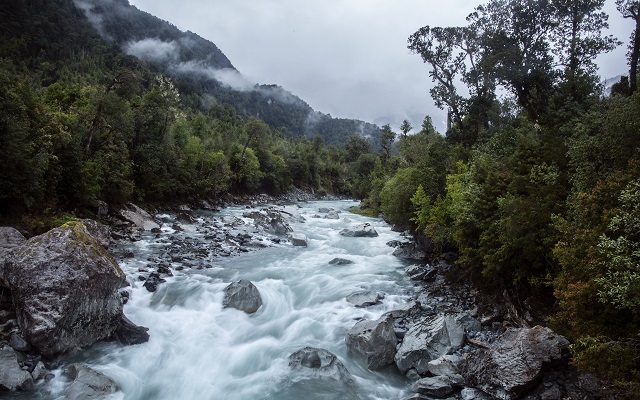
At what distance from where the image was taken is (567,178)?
518 inches

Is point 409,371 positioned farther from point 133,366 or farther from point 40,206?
point 40,206

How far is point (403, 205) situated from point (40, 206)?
2376cm

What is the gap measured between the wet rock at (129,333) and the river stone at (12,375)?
2.67m

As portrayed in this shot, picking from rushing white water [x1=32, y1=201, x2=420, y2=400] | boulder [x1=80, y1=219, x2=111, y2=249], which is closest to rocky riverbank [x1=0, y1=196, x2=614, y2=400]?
rushing white water [x1=32, y1=201, x2=420, y2=400]

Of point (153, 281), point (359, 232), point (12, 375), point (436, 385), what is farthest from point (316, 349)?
point (359, 232)

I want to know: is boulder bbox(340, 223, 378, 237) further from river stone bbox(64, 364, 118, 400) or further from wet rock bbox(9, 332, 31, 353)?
wet rock bbox(9, 332, 31, 353)

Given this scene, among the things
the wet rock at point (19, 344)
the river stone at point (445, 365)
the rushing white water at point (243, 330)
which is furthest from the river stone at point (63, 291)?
the river stone at point (445, 365)

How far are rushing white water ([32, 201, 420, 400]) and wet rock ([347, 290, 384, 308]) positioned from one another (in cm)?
31

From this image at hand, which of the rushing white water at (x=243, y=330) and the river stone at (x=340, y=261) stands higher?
the river stone at (x=340, y=261)

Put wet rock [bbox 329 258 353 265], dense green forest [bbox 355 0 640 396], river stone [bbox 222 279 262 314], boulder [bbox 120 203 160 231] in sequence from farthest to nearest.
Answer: boulder [bbox 120 203 160 231] → wet rock [bbox 329 258 353 265] → river stone [bbox 222 279 262 314] → dense green forest [bbox 355 0 640 396]

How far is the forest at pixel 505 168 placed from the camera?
338 inches

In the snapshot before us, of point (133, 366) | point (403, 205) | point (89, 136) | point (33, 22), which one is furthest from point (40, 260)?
point (33, 22)

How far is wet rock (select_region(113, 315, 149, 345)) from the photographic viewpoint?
11477 mm

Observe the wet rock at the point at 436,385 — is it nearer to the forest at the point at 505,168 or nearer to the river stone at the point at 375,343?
the river stone at the point at 375,343
